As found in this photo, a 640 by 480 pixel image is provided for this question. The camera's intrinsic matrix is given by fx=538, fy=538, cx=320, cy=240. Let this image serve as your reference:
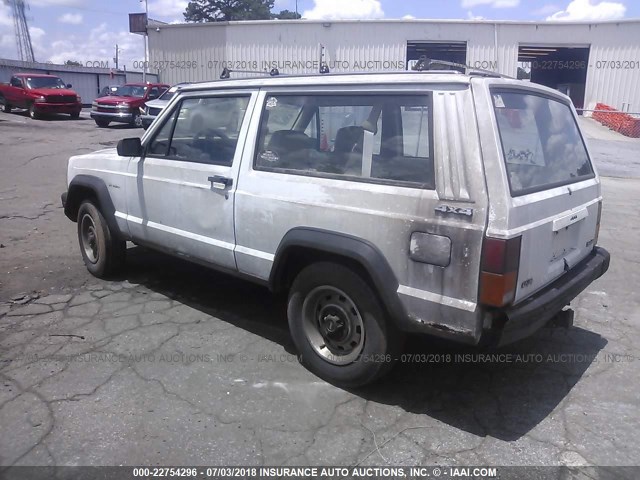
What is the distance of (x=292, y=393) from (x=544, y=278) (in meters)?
1.67

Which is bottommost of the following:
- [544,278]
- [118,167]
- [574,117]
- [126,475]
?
[126,475]

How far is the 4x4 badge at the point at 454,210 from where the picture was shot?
271 centimetres

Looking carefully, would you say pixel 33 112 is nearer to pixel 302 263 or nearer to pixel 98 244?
pixel 98 244

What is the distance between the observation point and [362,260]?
3.04 meters

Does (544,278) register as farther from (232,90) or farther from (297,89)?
(232,90)

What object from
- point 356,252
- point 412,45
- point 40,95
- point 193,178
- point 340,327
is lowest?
point 340,327

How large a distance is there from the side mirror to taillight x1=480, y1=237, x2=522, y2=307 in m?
3.12

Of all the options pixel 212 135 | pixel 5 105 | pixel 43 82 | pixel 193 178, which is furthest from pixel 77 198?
pixel 5 105

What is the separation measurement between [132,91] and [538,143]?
21484 millimetres

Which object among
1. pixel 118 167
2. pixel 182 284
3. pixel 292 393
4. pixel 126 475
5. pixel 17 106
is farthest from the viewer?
pixel 17 106

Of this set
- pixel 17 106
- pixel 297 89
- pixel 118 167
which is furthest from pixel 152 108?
pixel 297 89

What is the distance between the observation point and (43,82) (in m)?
23.5

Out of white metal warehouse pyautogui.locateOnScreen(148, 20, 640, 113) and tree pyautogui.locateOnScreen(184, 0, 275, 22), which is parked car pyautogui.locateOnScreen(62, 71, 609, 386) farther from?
tree pyautogui.locateOnScreen(184, 0, 275, 22)

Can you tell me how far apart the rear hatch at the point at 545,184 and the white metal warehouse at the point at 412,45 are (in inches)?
893
